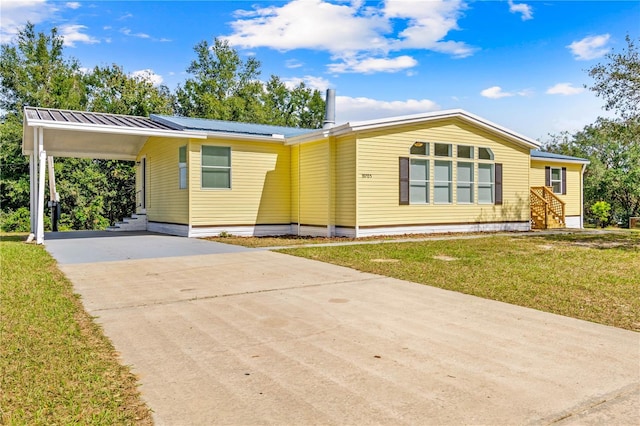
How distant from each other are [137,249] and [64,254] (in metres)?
1.60

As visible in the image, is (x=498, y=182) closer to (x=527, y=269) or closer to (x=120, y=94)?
(x=527, y=269)

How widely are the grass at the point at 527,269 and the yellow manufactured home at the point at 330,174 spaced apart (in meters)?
2.61

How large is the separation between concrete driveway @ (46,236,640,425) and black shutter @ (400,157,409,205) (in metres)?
8.36

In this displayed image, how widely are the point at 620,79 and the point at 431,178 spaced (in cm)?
679

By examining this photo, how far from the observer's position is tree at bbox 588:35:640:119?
14.6 meters

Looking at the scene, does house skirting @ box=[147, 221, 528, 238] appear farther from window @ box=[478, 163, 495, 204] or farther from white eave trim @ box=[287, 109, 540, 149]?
white eave trim @ box=[287, 109, 540, 149]

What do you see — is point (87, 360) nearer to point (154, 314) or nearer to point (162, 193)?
point (154, 314)

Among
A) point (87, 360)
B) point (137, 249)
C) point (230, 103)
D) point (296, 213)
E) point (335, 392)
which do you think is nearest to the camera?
point (335, 392)

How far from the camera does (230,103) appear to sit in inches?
1519

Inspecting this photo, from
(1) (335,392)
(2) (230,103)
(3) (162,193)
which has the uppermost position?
(2) (230,103)

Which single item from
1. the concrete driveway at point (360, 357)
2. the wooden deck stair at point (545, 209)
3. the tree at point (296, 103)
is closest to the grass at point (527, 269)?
the concrete driveway at point (360, 357)

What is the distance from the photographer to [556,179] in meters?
21.3

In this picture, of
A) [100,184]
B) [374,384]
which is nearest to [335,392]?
[374,384]

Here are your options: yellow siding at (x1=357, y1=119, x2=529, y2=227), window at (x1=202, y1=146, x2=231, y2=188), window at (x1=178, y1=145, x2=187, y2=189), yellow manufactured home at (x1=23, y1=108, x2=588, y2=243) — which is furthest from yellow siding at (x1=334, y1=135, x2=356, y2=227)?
window at (x1=178, y1=145, x2=187, y2=189)
